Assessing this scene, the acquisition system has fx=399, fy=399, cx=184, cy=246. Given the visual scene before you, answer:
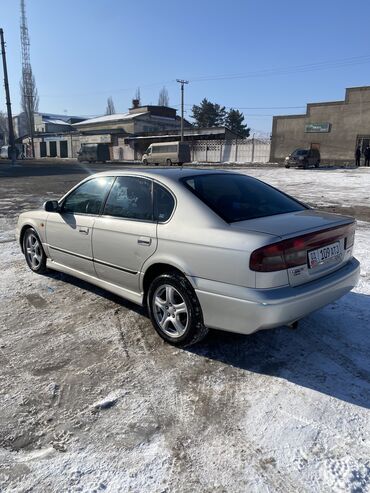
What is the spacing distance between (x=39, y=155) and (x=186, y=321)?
72.8 metres

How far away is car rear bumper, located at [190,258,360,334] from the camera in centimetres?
282

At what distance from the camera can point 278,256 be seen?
112 inches

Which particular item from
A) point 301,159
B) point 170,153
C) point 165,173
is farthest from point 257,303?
point 170,153

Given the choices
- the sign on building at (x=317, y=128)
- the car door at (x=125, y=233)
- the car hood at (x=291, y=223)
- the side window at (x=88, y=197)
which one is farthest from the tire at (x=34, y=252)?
the sign on building at (x=317, y=128)

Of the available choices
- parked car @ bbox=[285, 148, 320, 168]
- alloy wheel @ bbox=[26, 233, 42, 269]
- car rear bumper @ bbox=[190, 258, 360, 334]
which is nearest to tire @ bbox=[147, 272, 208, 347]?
car rear bumper @ bbox=[190, 258, 360, 334]

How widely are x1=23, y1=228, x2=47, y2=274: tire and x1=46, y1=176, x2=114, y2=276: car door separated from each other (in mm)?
377

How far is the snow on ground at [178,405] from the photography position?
2168 millimetres

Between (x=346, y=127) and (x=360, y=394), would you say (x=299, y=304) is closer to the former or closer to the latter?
(x=360, y=394)

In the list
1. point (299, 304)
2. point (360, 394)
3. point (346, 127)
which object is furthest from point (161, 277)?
point (346, 127)

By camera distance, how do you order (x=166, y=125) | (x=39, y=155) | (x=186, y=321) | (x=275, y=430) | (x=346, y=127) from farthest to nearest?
(x=39, y=155)
(x=166, y=125)
(x=346, y=127)
(x=186, y=321)
(x=275, y=430)

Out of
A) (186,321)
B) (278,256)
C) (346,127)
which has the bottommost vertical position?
(186,321)

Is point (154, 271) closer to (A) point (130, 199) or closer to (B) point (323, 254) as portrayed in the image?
(A) point (130, 199)

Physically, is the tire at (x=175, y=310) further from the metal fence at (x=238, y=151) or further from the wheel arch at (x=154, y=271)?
the metal fence at (x=238, y=151)

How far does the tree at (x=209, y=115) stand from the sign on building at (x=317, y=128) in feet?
121
